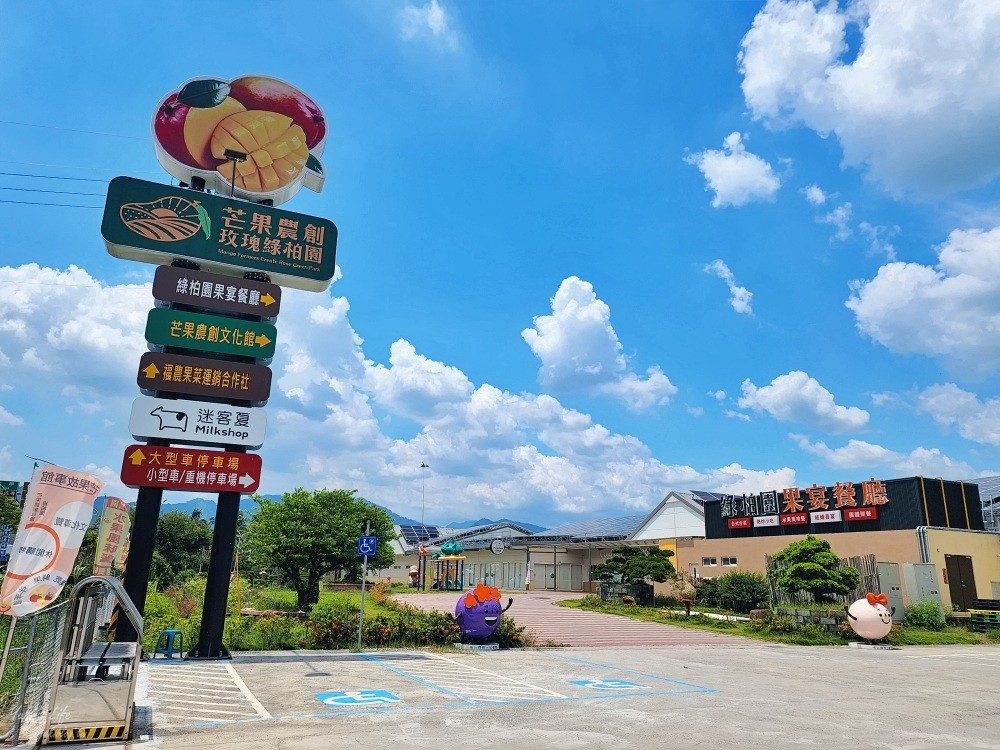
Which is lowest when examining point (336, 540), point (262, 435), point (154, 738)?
point (154, 738)

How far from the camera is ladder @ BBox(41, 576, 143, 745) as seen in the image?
28.7 ft

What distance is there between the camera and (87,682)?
9750 millimetres

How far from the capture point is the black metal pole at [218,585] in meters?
16.1

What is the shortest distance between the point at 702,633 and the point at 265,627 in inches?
659

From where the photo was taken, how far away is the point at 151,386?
54.9 ft

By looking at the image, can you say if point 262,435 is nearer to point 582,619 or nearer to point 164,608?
point 164,608

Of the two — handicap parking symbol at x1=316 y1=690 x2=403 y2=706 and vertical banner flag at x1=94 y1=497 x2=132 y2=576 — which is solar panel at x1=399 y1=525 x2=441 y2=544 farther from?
handicap parking symbol at x1=316 y1=690 x2=403 y2=706

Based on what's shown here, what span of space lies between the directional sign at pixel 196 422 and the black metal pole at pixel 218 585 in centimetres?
145

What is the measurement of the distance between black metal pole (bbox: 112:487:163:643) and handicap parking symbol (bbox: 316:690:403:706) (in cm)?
621

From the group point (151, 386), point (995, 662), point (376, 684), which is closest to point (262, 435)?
point (151, 386)

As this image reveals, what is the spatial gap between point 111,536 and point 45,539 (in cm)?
893

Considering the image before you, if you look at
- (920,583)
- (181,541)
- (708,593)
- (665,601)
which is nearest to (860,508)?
(920,583)

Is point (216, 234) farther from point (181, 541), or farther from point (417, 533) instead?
point (417, 533)

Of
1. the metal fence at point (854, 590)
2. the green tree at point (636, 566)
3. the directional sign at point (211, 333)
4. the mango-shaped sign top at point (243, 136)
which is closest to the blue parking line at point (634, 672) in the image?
the directional sign at point (211, 333)
